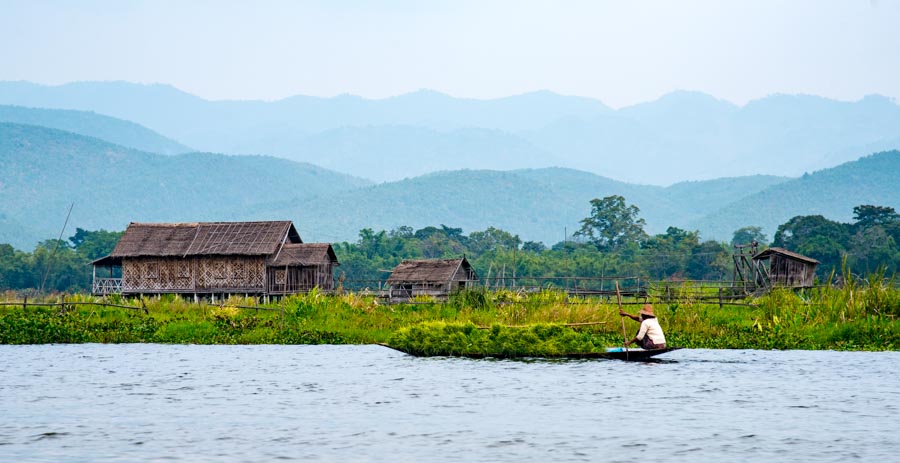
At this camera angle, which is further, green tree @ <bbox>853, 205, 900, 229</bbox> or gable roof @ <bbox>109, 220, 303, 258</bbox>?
green tree @ <bbox>853, 205, 900, 229</bbox>


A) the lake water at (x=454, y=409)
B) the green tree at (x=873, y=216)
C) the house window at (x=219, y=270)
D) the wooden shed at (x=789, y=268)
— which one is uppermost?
the green tree at (x=873, y=216)

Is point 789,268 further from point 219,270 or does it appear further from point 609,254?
point 609,254

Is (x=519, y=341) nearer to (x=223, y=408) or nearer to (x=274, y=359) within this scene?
(x=274, y=359)

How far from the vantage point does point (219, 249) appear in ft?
192

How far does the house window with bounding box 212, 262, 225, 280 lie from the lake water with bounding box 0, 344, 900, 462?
29818mm

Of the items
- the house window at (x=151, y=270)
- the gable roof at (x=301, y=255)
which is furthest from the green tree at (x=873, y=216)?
the house window at (x=151, y=270)

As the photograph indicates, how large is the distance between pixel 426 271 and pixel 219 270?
38.7ft

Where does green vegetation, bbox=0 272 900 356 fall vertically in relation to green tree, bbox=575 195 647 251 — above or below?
below

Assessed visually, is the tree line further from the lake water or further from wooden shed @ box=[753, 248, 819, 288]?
the lake water

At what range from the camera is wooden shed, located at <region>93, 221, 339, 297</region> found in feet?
193

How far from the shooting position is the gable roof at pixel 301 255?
58.7 meters

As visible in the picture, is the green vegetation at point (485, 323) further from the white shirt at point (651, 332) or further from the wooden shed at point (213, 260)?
the wooden shed at point (213, 260)

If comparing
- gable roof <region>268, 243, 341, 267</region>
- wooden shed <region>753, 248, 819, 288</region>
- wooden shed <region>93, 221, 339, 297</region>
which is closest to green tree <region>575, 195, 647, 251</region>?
A: gable roof <region>268, 243, 341, 267</region>

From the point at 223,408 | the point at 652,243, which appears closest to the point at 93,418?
the point at 223,408
